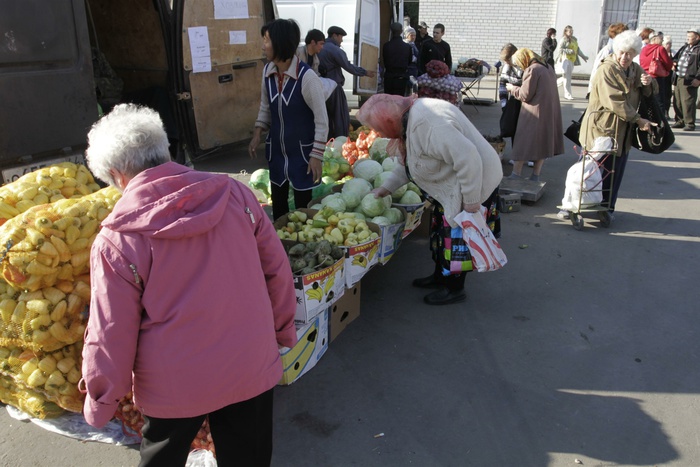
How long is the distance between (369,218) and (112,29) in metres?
4.55

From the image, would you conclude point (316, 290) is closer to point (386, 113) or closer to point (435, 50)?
point (386, 113)

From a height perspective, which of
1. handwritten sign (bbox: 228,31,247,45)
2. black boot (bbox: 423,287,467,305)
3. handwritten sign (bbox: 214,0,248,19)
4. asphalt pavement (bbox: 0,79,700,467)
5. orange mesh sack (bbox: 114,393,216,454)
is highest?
handwritten sign (bbox: 214,0,248,19)

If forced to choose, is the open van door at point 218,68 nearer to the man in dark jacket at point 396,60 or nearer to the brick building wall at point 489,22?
the man in dark jacket at point 396,60

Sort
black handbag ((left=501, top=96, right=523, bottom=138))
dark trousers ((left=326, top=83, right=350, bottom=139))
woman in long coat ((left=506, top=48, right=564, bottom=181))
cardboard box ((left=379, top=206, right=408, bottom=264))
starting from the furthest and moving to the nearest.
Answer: black handbag ((left=501, top=96, right=523, bottom=138)) → dark trousers ((left=326, top=83, right=350, bottom=139)) → woman in long coat ((left=506, top=48, right=564, bottom=181)) → cardboard box ((left=379, top=206, right=408, bottom=264))

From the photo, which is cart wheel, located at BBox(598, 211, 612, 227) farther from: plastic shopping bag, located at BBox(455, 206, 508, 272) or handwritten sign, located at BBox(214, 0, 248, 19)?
handwritten sign, located at BBox(214, 0, 248, 19)

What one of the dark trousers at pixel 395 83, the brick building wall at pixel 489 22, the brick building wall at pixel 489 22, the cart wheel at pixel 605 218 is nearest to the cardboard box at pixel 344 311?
the cart wheel at pixel 605 218

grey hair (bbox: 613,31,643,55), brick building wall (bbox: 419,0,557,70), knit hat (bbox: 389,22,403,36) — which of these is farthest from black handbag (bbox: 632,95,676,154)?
brick building wall (bbox: 419,0,557,70)

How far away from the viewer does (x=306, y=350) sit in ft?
11.8

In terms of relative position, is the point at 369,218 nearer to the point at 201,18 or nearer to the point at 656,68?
the point at 201,18

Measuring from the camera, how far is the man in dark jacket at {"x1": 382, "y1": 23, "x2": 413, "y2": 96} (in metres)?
11.2

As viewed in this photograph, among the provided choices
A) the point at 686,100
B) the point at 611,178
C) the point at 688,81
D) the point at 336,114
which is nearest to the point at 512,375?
the point at 611,178

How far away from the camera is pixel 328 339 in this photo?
13.0ft

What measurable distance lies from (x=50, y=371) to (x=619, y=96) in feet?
17.8

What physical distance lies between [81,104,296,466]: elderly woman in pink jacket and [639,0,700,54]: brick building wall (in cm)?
2082
